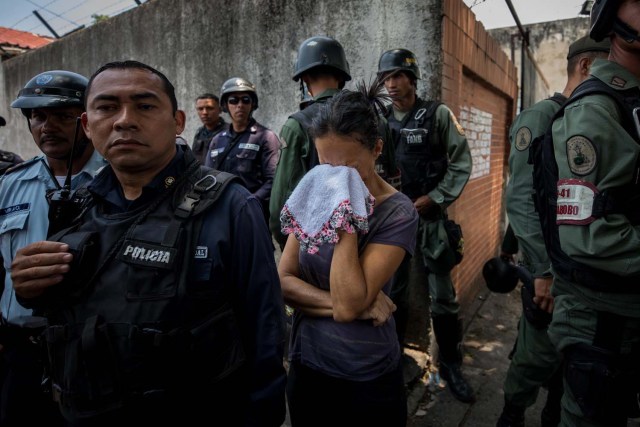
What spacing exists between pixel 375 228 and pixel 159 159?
83 centimetres

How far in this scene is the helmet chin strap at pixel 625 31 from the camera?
1574 mm

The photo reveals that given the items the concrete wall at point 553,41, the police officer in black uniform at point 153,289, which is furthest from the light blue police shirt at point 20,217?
the concrete wall at point 553,41

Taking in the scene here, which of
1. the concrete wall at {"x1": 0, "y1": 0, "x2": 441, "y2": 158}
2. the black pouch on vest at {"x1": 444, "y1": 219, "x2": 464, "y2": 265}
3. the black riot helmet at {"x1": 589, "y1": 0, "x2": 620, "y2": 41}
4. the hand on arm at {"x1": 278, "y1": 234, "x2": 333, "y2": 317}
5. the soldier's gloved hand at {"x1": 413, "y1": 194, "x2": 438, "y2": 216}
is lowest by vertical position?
the black pouch on vest at {"x1": 444, "y1": 219, "x2": 464, "y2": 265}

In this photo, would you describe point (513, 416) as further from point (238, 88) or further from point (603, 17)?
point (238, 88)

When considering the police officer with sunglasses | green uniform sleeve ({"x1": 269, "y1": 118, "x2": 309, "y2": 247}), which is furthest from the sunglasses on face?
green uniform sleeve ({"x1": 269, "y1": 118, "x2": 309, "y2": 247})

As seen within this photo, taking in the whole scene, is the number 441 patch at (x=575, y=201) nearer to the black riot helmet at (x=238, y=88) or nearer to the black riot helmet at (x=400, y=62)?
the black riot helmet at (x=400, y=62)

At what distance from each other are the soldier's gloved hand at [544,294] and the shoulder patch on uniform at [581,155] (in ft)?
2.98

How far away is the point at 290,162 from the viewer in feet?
8.48

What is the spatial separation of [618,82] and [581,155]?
34cm

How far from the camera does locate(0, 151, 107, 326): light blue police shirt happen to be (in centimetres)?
190

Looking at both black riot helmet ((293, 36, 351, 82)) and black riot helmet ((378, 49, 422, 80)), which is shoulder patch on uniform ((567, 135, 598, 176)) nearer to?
black riot helmet ((293, 36, 351, 82))

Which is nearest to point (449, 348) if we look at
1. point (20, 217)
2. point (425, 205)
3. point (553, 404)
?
point (553, 404)

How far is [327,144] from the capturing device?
1.64 metres

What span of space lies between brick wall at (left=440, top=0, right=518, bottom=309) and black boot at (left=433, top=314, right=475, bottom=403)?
2.42 ft
